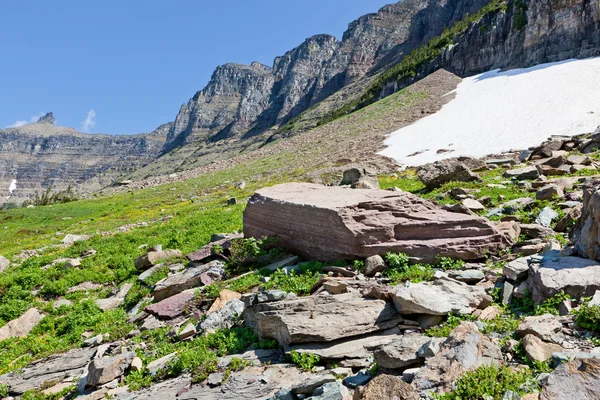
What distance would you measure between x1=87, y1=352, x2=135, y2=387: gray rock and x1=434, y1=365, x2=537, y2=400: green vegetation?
5585 mm

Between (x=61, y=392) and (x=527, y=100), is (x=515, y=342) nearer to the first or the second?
(x=61, y=392)

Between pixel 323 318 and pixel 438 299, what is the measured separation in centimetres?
192

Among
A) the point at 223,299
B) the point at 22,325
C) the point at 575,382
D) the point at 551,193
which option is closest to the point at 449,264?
the point at 575,382

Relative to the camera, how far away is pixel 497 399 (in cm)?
382

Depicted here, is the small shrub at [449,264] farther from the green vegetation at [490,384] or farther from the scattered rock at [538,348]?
the green vegetation at [490,384]

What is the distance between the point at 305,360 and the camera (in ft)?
18.6

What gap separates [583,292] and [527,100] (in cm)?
4351

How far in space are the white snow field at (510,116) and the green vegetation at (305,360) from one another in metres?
27.7

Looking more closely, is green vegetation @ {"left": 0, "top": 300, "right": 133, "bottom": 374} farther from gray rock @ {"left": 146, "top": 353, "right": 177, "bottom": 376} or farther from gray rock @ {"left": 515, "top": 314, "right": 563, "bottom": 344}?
gray rock @ {"left": 515, "top": 314, "right": 563, "bottom": 344}

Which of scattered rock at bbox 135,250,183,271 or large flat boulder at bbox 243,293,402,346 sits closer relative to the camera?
large flat boulder at bbox 243,293,402,346

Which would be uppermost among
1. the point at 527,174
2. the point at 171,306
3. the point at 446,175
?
the point at 446,175

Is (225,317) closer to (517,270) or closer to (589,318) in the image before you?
(517,270)

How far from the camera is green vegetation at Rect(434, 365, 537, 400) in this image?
3.94 meters

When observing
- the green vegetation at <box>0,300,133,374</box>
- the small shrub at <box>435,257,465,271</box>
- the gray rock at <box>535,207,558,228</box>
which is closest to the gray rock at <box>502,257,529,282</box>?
the small shrub at <box>435,257,465,271</box>
